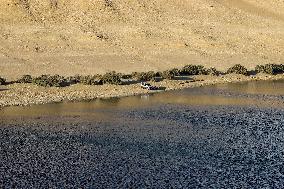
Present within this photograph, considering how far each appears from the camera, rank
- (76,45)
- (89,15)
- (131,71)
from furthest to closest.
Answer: (89,15) → (76,45) → (131,71)

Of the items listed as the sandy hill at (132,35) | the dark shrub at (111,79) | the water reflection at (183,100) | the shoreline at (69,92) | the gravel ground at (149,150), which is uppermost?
the sandy hill at (132,35)

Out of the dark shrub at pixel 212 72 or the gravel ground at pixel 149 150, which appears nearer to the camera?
the gravel ground at pixel 149 150

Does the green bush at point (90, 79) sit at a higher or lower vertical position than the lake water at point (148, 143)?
higher

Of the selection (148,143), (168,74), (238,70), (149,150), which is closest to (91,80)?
(168,74)

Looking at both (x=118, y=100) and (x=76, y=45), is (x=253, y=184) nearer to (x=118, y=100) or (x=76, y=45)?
(x=118, y=100)

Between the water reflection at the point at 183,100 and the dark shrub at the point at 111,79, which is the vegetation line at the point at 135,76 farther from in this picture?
the water reflection at the point at 183,100

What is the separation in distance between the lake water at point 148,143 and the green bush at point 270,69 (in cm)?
Answer: 1607

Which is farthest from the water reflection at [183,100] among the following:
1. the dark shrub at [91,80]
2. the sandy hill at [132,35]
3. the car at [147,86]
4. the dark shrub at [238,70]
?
the sandy hill at [132,35]

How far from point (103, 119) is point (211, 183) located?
18.5m

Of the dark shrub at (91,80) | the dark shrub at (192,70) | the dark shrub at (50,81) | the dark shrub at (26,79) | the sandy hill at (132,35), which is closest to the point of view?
the dark shrub at (50,81)

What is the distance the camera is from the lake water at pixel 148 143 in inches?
1405

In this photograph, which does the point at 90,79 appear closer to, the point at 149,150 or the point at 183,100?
the point at 183,100

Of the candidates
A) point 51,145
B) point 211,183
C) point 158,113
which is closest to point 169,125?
point 158,113

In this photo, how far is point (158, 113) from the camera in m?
54.0
